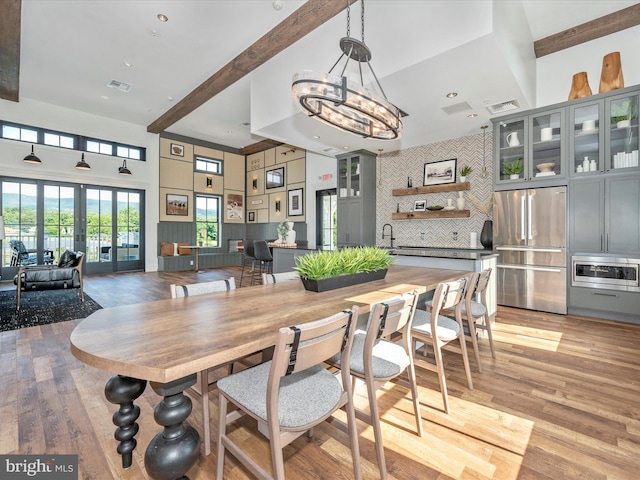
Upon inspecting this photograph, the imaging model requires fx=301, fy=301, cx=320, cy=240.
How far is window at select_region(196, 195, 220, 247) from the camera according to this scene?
950 centimetres

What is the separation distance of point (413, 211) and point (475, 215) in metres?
1.09

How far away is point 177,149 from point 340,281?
8.57m

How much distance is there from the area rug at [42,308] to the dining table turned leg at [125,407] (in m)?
3.45

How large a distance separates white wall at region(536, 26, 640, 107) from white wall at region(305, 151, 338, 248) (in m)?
4.44

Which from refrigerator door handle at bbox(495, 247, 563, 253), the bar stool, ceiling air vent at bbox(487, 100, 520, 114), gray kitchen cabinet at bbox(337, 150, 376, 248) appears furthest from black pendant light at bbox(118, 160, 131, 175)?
refrigerator door handle at bbox(495, 247, 563, 253)

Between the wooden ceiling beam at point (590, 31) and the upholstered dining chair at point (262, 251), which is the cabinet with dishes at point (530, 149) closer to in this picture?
the wooden ceiling beam at point (590, 31)

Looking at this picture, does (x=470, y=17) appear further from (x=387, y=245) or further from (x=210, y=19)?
(x=387, y=245)

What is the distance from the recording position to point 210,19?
3.97 m

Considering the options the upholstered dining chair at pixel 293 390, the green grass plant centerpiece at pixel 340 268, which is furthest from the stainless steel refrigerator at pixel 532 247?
the upholstered dining chair at pixel 293 390

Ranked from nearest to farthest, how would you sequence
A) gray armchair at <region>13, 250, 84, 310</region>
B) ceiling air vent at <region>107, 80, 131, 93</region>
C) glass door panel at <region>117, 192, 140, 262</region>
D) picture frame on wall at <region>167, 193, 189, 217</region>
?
gray armchair at <region>13, 250, 84, 310</region> → ceiling air vent at <region>107, 80, 131, 93</region> → glass door panel at <region>117, 192, 140, 262</region> → picture frame on wall at <region>167, 193, 189, 217</region>

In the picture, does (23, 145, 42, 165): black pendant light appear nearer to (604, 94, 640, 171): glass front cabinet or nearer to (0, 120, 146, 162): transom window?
(0, 120, 146, 162): transom window

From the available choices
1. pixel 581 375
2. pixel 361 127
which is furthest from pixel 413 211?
pixel 581 375

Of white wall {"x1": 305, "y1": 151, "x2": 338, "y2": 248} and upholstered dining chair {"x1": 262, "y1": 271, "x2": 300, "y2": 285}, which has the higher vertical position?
white wall {"x1": 305, "y1": 151, "x2": 338, "y2": 248}

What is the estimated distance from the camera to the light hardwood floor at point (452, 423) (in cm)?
148
